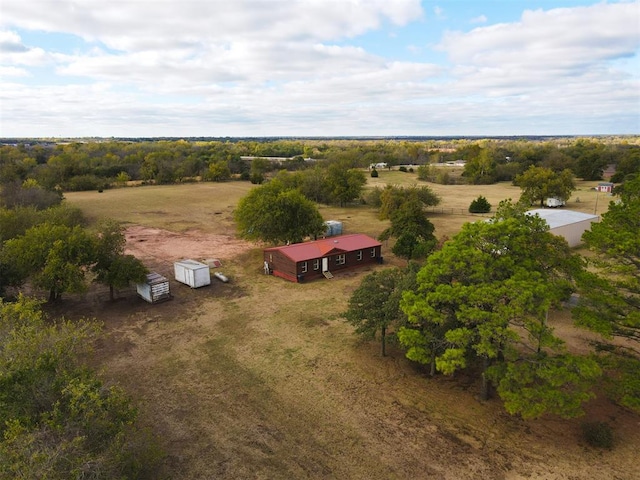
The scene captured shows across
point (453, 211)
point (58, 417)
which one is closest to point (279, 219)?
point (58, 417)

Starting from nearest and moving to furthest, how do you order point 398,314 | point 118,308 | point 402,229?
point 398,314 < point 118,308 < point 402,229

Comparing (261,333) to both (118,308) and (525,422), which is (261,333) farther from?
(525,422)

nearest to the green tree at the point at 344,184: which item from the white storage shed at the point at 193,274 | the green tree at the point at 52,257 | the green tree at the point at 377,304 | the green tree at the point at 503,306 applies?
the white storage shed at the point at 193,274

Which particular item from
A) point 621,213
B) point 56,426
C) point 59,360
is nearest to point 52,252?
point 59,360

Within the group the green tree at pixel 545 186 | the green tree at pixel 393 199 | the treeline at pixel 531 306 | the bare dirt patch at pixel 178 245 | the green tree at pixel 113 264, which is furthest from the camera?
the green tree at pixel 545 186

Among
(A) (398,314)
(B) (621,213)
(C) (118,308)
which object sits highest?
(B) (621,213)

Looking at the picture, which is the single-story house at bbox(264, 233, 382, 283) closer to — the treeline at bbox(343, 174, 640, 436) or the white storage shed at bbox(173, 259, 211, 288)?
the white storage shed at bbox(173, 259, 211, 288)

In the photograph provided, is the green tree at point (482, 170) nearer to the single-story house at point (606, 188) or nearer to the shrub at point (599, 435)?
the single-story house at point (606, 188)
